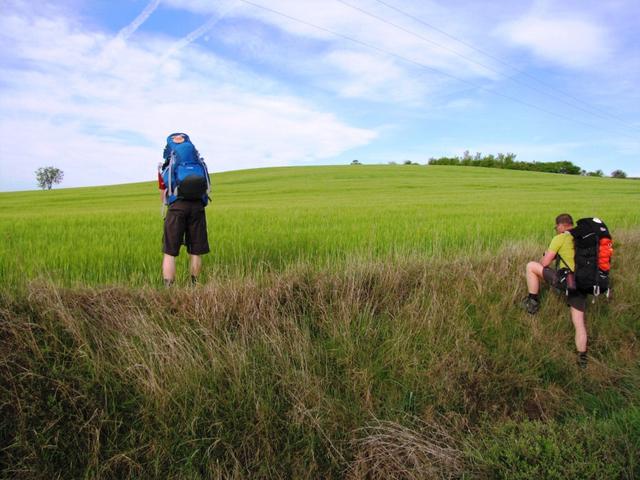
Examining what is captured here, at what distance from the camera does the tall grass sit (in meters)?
2.77

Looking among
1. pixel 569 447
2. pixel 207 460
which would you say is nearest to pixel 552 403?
pixel 569 447

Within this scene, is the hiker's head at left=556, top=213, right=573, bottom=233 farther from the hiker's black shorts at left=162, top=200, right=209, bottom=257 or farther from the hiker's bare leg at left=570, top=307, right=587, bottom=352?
the hiker's black shorts at left=162, top=200, right=209, bottom=257

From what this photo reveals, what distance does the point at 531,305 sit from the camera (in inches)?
197

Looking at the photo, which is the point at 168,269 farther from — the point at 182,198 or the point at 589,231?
the point at 589,231

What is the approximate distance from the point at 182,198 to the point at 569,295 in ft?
14.4

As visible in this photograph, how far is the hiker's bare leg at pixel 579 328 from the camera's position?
454 centimetres

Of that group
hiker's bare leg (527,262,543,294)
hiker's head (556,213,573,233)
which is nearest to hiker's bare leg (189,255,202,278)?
hiker's bare leg (527,262,543,294)

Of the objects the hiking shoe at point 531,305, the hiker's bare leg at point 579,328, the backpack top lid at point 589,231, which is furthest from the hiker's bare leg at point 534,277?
the backpack top lid at point 589,231

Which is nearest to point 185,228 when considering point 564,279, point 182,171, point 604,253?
point 182,171

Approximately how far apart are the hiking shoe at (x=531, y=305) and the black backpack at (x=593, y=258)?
1.59 ft

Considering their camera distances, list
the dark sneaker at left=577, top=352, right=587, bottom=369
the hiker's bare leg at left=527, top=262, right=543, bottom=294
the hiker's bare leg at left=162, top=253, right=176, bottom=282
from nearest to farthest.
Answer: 1. the dark sneaker at left=577, top=352, right=587, bottom=369
2. the hiker's bare leg at left=162, top=253, right=176, bottom=282
3. the hiker's bare leg at left=527, top=262, right=543, bottom=294

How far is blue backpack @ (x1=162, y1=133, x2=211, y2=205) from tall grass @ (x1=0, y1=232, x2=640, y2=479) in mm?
1129

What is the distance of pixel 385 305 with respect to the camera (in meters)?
4.67

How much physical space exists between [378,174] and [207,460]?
1619 inches
